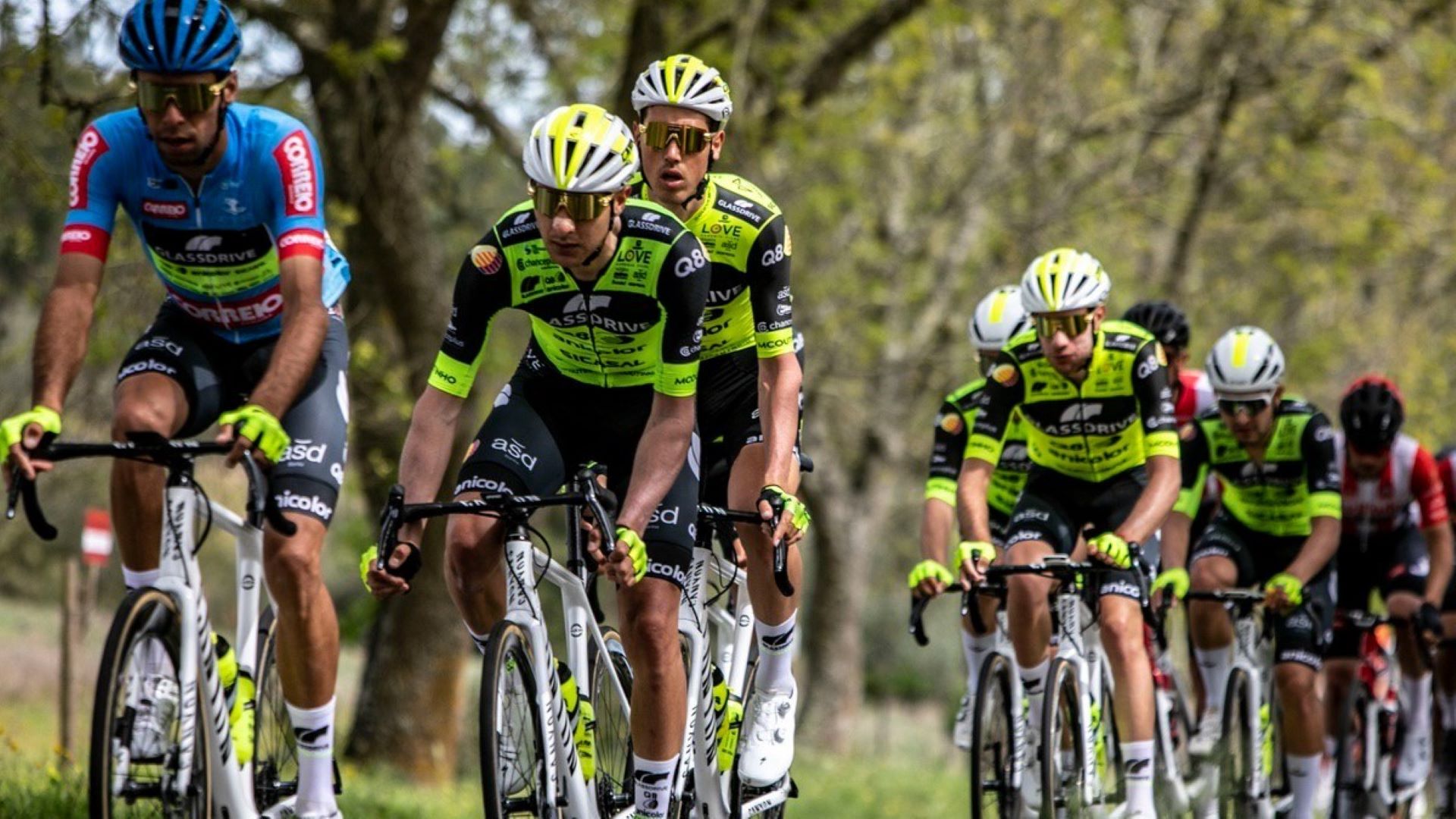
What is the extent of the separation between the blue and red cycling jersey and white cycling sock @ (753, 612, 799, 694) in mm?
2322

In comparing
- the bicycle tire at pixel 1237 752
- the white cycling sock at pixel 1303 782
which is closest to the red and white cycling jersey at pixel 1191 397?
the bicycle tire at pixel 1237 752

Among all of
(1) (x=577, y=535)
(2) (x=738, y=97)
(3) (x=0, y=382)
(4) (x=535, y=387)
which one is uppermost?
(2) (x=738, y=97)

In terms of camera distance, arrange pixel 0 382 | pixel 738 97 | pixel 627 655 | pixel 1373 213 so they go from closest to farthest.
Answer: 1. pixel 627 655
2. pixel 738 97
3. pixel 0 382
4. pixel 1373 213

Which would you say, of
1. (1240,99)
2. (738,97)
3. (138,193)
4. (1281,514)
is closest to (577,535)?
(138,193)

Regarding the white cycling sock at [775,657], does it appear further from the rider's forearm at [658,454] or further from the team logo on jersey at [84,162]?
the team logo on jersey at [84,162]

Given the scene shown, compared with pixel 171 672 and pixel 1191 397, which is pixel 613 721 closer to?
pixel 171 672

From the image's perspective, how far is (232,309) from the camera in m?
6.03

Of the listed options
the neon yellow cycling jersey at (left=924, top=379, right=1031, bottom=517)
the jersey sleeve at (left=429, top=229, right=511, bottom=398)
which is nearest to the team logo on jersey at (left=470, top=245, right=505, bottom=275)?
the jersey sleeve at (left=429, top=229, right=511, bottom=398)

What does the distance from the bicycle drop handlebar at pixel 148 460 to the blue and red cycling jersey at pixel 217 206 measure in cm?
67

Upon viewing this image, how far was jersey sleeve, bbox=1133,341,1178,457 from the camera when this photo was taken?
813cm

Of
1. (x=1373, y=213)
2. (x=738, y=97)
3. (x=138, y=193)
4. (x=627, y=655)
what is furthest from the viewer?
(x=1373, y=213)

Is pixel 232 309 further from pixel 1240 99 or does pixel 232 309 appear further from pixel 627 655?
pixel 1240 99

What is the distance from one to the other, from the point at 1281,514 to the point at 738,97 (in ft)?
21.4

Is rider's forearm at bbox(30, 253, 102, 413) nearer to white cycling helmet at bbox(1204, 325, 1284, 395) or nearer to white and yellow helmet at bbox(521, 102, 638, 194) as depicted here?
white and yellow helmet at bbox(521, 102, 638, 194)
